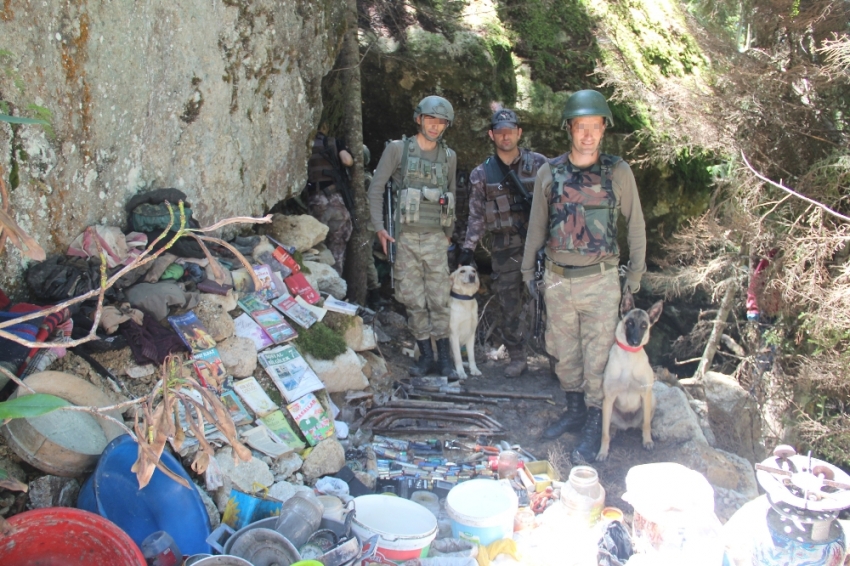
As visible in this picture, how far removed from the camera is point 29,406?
2.26 meters

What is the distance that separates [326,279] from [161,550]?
12.5ft

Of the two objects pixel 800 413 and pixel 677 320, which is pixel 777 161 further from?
pixel 677 320

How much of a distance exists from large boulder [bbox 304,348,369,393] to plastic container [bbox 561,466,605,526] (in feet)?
7.45

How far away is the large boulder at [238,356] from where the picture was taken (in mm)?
4828

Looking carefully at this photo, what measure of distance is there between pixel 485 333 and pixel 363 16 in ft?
14.4

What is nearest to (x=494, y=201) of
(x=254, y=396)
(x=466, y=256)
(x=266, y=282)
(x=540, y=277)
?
(x=466, y=256)

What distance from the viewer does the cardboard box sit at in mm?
4645

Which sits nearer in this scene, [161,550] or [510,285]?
[161,550]

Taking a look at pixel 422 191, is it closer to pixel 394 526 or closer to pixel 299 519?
pixel 394 526

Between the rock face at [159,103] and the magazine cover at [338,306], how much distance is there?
111 centimetres

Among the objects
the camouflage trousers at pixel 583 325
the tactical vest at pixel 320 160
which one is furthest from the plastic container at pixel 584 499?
the tactical vest at pixel 320 160

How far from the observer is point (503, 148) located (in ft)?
21.3

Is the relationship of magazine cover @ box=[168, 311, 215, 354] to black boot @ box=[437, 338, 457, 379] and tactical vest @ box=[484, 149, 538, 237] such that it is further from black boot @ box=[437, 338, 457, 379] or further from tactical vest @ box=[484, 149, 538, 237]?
tactical vest @ box=[484, 149, 538, 237]

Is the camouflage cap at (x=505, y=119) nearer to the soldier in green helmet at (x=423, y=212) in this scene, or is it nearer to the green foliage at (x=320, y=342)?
the soldier in green helmet at (x=423, y=212)
